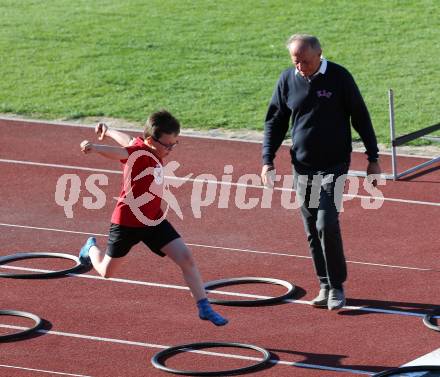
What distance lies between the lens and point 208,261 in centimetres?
1274

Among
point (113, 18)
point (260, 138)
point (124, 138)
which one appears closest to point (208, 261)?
point (124, 138)

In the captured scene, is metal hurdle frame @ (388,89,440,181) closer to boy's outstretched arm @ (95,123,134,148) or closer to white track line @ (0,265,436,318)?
white track line @ (0,265,436,318)

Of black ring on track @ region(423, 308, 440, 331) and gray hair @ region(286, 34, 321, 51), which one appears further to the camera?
gray hair @ region(286, 34, 321, 51)

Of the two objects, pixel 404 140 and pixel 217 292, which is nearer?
pixel 217 292

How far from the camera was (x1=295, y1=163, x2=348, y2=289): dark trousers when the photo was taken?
10797mm

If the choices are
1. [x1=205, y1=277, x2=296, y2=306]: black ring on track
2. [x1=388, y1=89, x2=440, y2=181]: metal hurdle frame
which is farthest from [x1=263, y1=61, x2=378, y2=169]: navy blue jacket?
[x1=388, y1=89, x2=440, y2=181]: metal hurdle frame

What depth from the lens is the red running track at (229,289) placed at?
984 cm

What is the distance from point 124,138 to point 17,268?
2.89 metres

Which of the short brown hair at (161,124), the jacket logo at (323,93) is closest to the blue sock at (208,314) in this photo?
the short brown hair at (161,124)

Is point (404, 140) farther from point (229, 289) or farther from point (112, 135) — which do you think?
point (112, 135)

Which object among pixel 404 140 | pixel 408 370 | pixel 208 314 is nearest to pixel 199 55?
pixel 404 140

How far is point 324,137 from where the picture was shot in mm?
10773

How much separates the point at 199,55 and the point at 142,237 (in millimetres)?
15529

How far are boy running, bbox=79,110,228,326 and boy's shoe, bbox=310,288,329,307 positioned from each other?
1257 mm
